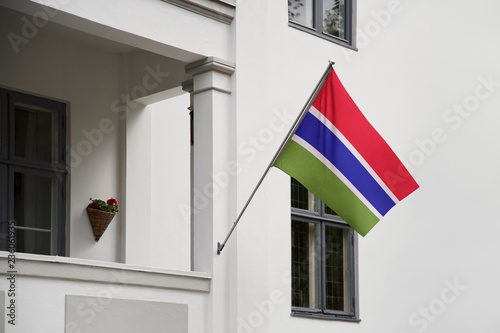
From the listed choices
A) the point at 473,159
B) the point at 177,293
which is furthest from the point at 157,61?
the point at 473,159

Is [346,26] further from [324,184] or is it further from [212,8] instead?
[324,184]

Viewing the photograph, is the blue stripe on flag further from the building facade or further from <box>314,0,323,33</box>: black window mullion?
<box>314,0,323,33</box>: black window mullion

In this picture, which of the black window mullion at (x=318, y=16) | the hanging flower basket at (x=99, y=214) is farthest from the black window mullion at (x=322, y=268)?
the hanging flower basket at (x=99, y=214)

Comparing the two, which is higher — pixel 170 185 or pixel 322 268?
pixel 170 185

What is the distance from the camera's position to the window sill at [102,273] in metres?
6.10

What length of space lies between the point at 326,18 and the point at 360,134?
10.0 ft

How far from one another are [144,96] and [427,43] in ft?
14.1

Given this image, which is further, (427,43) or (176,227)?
(427,43)

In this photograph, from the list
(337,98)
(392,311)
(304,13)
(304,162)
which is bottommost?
(392,311)

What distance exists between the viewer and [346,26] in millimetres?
10109

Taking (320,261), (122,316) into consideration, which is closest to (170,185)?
(320,261)

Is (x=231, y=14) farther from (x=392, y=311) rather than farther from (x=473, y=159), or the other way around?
(x=473, y=159)

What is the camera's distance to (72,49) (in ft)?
28.5

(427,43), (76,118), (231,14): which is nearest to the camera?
(231,14)
